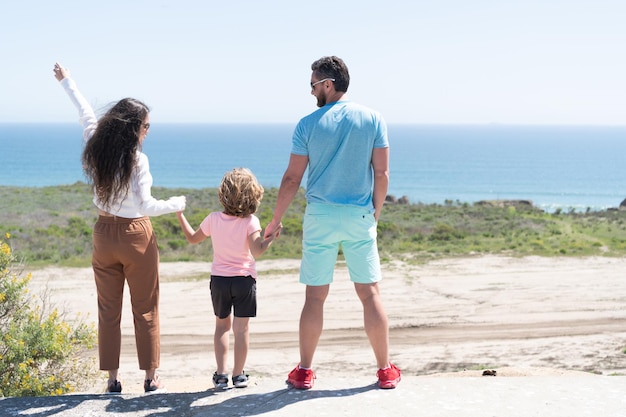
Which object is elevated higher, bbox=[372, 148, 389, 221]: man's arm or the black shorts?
bbox=[372, 148, 389, 221]: man's arm

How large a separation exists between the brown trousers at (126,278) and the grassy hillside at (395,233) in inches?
603

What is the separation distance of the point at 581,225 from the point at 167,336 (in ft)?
72.0

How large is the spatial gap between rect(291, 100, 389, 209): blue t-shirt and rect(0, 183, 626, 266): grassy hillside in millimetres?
15938

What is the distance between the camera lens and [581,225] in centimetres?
2977

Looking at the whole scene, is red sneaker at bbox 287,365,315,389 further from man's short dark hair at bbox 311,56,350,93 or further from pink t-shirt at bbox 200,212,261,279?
man's short dark hair at bbox 311,56,350,93

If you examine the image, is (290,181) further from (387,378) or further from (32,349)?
(32,349)

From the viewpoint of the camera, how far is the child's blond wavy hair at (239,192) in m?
4.49

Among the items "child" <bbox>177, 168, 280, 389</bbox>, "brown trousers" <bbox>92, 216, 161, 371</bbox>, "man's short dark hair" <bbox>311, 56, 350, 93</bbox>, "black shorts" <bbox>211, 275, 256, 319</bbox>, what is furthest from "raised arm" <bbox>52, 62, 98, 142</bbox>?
"man's short dark hair" <bbox>311, 56, 350, 93</bbox>

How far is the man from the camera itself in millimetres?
4352

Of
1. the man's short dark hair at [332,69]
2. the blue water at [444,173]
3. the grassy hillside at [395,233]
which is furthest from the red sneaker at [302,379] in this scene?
the blue water at [444,173]

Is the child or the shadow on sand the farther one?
the child

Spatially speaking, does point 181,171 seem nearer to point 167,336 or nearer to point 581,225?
point 581,225

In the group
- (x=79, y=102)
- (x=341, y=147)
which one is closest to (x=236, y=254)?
(x=341, y=147)

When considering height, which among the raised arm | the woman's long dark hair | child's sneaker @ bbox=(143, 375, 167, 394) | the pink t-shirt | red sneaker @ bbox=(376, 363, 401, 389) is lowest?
child's sneaker @ bbox=(143, 375, 167, 394)
